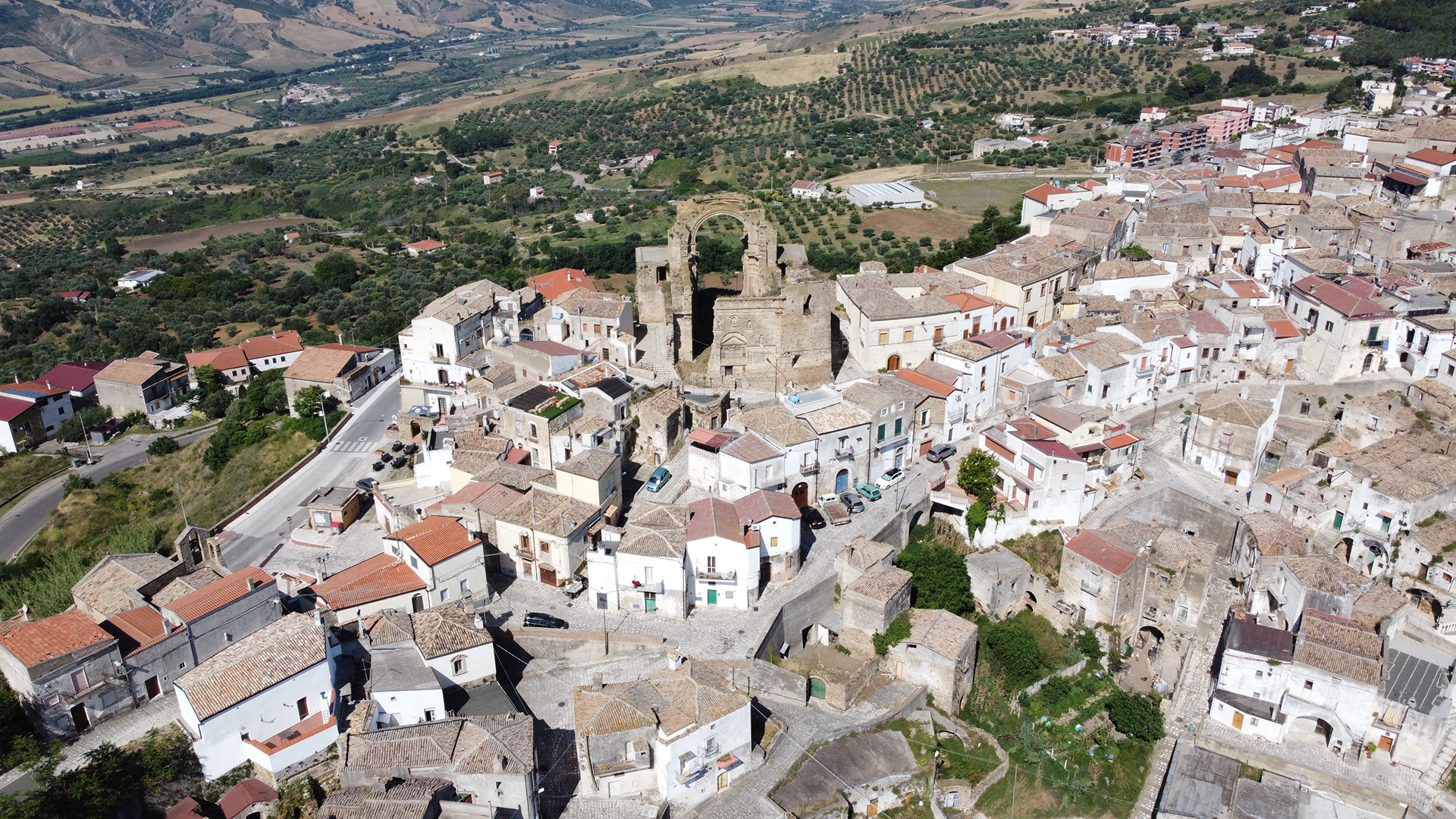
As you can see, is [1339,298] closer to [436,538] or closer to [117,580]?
[436,538]

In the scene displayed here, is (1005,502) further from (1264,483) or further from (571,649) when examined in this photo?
(571,649)

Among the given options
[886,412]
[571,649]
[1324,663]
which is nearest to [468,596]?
[571,649]

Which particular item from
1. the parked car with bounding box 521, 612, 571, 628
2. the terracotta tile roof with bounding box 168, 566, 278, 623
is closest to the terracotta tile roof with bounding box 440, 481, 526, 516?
the parked car with bounding box 521, 612, 571, 628

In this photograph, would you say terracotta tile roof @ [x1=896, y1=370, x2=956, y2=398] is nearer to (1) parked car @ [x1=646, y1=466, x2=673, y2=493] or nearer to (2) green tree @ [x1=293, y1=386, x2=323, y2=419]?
(1) parked car @ [x1=646, y1=466, x2=673, y2=493]

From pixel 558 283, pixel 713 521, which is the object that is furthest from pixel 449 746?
pixel 558 283

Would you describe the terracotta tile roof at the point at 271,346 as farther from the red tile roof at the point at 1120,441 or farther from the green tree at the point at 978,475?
the red tile roof at the point at 1120,441
